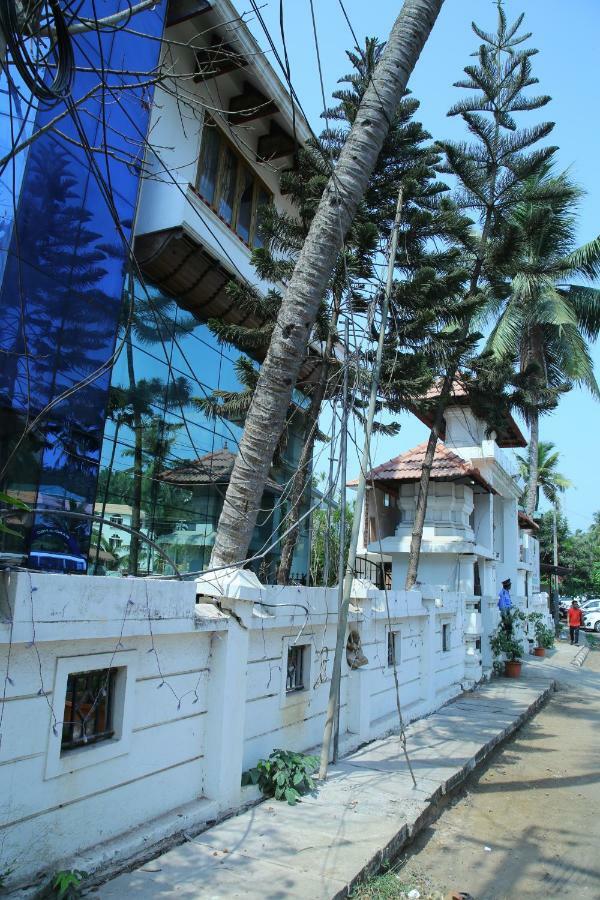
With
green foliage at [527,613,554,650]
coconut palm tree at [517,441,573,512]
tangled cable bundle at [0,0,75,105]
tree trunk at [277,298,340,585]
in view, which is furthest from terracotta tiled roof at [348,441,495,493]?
coconut palm tree at [517,441,573,512]

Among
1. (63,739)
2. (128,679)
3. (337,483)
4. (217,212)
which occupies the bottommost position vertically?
(63,739)

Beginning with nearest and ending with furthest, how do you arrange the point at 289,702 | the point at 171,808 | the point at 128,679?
1. the point at 128,679
2. the point at 171,808
3. the point at 289,702

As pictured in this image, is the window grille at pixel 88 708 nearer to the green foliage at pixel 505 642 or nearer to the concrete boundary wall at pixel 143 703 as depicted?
the concrete boundary wall at pixel 143 703

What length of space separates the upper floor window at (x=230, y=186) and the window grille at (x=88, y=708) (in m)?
8.37

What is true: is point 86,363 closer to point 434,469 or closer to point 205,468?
point 205,468

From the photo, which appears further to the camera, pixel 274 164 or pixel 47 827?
pixel 274 164

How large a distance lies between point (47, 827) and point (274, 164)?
12113mm

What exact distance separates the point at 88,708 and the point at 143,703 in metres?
0.39

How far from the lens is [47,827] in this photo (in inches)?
126

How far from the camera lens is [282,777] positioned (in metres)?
4.97

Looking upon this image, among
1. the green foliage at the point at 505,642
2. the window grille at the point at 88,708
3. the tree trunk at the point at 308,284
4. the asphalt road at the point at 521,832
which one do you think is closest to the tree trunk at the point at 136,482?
the tree trunk at the point at 308,284

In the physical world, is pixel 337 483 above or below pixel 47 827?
above

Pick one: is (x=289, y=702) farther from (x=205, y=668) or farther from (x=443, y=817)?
(x=443, y=817)

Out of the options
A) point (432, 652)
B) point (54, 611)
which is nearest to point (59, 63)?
point (54, 611)
